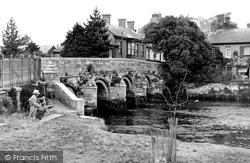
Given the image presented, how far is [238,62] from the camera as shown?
182 feet

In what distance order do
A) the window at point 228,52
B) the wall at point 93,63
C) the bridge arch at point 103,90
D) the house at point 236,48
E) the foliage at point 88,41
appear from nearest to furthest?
1. the wall at point 93,63
2. the bridge arch at point 103,90
3. the foliage at point 88,41
4. the house at point 236,48
5. the window at point 228,52

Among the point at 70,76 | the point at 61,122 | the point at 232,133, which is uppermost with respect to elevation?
the point at 70,76

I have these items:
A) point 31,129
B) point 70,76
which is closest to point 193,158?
point 31,129

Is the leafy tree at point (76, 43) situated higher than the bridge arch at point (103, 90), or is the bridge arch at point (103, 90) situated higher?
the leafy tree at point (76, 43)

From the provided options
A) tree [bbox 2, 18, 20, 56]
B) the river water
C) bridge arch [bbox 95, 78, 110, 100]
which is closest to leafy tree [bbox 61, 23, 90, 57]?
bridge arch [bbox 95, 78, 110, 100]

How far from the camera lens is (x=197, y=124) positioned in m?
24.4

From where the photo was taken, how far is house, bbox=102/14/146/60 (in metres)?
47.6

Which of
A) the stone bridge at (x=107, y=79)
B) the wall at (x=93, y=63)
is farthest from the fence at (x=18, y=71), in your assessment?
the wall at (x=93, y=63)

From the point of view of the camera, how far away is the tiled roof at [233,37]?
182 feet

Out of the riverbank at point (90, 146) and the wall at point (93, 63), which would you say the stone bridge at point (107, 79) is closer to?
the wall at point (93, 63)

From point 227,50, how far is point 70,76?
34.8m

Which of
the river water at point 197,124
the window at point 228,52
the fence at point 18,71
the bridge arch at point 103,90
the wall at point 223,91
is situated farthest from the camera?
the window at point 228,52

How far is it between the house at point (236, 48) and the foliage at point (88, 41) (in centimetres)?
2193

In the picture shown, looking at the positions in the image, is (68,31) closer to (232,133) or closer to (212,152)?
(232,133)
